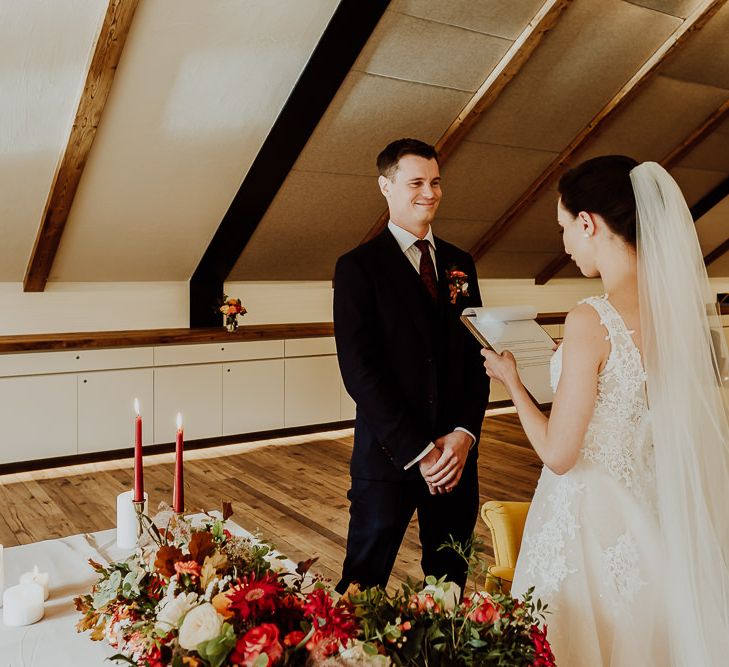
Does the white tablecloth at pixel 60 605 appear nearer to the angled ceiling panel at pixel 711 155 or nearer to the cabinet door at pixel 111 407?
the cabinet door at pixel 111 407

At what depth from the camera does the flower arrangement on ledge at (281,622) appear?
962mm

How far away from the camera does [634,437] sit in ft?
5.65

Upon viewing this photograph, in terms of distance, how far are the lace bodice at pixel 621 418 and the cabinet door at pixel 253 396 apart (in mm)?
4591

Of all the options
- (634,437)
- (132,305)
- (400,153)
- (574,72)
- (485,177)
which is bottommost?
(634,437)

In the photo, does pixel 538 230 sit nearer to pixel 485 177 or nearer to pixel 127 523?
pixel 485 177

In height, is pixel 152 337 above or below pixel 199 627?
above

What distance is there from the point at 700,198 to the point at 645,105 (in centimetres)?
223

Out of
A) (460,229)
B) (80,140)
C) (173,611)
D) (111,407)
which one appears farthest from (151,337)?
(173,611)

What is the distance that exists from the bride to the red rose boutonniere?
24.1 inches

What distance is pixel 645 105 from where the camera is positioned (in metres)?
6.07

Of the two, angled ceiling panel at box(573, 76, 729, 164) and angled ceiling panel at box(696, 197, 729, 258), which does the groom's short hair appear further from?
angled ceiling panel at box(696, 197, 729, 258)

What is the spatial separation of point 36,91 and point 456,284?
9.48 feet

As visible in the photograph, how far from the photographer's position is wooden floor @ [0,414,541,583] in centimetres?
396

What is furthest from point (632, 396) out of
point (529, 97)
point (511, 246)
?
point (511, 246)
